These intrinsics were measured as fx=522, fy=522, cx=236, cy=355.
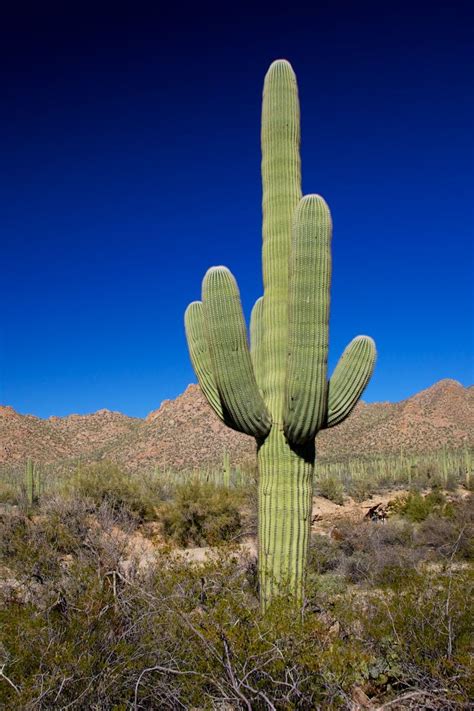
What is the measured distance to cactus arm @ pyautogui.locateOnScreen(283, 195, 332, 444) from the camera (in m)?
5.34

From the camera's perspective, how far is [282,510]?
5465 mm

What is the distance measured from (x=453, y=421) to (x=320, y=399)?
165 ft

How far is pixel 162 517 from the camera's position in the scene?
16406 mm

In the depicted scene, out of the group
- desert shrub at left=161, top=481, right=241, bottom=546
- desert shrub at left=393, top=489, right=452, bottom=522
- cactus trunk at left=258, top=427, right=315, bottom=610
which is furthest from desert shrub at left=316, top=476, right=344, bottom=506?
cactus trunk at left=258, top=427, right=315, bottom=610

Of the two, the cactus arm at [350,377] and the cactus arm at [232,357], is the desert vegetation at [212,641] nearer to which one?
the cactus arm at [232,357]

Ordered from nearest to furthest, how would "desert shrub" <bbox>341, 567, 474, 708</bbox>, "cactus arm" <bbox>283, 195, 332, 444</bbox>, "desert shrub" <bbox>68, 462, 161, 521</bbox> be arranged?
1. "desert shrub" <bbox>341, 567, 474, 708</bbox>
2. "cactus arm" <bbox>283, 195, 332, 444</bbox>
3. "desert shrub" <bbox>68, 462, 161, 521</bbox>

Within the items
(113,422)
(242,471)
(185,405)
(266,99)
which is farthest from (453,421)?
(266,99)

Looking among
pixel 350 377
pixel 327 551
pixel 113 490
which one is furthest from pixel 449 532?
pixel 113 490

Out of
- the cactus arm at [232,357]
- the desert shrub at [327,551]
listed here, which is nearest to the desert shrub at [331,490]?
the desert shrub at [327,551]

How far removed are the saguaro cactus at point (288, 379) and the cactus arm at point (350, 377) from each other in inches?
0.4

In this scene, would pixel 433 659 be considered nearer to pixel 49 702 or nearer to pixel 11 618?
pixel 49 702

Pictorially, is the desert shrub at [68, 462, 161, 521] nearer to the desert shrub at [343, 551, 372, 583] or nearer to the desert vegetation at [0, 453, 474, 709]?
the desert shrub at [343, 551, 372, 583]

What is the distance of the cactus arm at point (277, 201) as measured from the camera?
19.3ft

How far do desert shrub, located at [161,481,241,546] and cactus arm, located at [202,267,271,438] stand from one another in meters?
9.89
